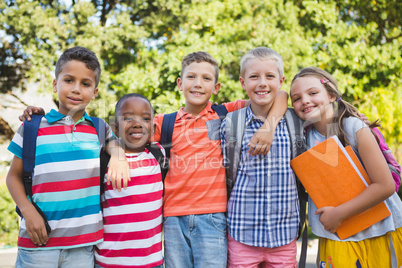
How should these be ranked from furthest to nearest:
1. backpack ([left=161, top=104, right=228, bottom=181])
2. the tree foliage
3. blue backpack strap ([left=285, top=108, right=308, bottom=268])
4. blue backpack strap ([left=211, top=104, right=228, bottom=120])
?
the tree foliage < blue backpack strap ([left=211, top=104, right=228, bottom=120]) < backpack ([left=161, top=104, right=228, bottom=181]) < blue backpack strap ([left=285, top=108, right=308, bottom=268])

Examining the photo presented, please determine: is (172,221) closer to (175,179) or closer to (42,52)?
(175,179)

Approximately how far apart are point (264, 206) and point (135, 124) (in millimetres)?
1016

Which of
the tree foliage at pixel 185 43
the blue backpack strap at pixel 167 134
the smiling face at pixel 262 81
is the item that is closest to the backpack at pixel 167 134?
the blue backpack strap at pixel 167 134

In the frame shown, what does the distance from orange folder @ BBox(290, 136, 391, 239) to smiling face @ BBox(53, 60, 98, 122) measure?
4.61ft

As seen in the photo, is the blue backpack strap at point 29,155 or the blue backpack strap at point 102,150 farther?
the blue backpack strap at point 102,150

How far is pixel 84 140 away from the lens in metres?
2.07

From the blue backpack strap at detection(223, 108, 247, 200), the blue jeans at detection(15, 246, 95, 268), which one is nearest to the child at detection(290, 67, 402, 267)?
the blue backpack strap at detection(223, 108, 247, 200)

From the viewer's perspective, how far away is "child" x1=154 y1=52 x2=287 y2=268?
2125 mm

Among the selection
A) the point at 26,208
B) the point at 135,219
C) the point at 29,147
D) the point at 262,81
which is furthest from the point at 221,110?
the point at 26,208

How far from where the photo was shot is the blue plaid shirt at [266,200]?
2.08 meters

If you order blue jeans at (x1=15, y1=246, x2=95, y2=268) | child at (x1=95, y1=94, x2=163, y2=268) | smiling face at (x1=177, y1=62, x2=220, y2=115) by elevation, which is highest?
smiling face at (x1=177, y1=62, x2=220, y2=115)

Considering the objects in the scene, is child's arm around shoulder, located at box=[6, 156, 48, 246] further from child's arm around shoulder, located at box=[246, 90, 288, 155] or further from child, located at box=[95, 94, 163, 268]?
child's arm around shoulder, located at box=[246, 90, 288, 155]

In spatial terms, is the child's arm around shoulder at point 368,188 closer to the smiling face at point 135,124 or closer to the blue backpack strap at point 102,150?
the smiling face at point 135,124

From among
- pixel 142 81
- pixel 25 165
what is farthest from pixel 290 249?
pixel 142 81
